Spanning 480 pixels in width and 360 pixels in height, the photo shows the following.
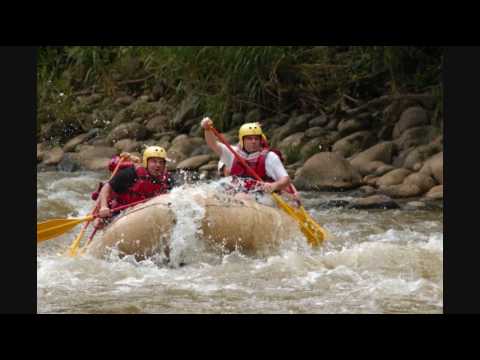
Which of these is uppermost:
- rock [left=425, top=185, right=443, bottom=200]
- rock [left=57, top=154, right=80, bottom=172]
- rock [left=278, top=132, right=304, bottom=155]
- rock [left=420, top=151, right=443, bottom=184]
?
rock [left=278, top=132, right=304, bottom=155]

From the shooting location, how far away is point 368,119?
1259 centimetres

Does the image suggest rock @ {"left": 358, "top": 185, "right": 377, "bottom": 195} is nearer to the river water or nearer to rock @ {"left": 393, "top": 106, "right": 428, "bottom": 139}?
rock @ {"left": 393, "top": 106, "right": 428, "bottom": 139}

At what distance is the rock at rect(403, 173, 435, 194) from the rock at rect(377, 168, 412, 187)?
0.13 metres

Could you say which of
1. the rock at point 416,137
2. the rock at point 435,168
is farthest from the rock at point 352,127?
the rock at point 435,168

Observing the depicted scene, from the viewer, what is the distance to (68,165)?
13.9 m

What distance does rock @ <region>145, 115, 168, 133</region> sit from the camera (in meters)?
14.9

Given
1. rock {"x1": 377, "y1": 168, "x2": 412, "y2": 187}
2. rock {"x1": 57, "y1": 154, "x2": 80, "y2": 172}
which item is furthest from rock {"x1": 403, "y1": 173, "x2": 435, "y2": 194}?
rock {"x1": 57, "y1": 154, "x2": 80, "y2": 172}

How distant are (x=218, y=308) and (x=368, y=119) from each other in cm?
754

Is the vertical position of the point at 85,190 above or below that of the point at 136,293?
above

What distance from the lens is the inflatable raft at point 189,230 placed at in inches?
266

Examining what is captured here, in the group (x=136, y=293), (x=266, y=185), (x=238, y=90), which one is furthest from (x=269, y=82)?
(x=136, y=293)

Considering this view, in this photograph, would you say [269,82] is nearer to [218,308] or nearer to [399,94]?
[399,94]

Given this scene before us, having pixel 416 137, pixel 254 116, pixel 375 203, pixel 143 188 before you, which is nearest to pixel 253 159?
pixel 143 188

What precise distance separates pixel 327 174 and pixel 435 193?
4.86ft
